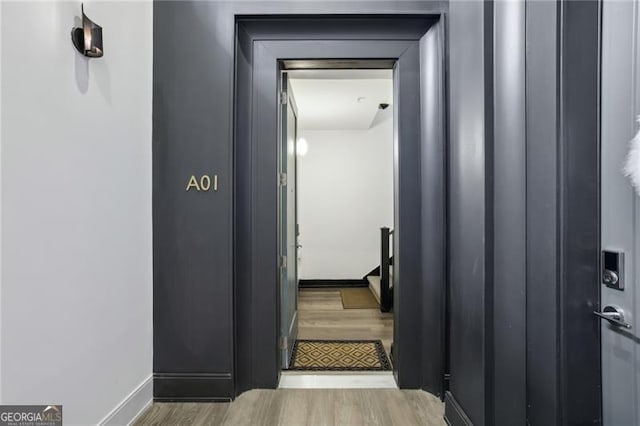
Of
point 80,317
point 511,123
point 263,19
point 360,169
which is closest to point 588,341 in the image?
point 511,123

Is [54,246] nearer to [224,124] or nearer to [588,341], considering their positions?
[224,124]

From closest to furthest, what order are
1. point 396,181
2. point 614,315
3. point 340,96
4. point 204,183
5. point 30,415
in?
point 614,315
point 30,415
point 204,183
point 396,181
point 340,96

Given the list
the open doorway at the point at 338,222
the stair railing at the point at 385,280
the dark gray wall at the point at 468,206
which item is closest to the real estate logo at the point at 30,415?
the open doorway at the point at 338,222

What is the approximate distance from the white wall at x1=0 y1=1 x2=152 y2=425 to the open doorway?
41.3 inches

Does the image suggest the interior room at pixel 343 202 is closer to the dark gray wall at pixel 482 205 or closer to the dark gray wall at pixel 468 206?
the dark gray wall at pixel 482 205

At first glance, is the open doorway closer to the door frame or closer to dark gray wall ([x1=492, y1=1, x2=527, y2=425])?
the door frame

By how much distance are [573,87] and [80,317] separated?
2288mm

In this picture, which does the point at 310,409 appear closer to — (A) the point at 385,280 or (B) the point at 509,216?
(B) the point at 509,216

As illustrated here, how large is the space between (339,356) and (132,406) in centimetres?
160

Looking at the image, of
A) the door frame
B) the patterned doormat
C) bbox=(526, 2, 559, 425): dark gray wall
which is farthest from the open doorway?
bbox=(526, 2, 559, 425): dark gray wall

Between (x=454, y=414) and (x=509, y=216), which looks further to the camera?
(x=454, y=414)

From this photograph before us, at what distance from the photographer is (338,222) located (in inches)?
239

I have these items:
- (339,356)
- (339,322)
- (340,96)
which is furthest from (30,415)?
(340,96)

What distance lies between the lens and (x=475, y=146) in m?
1.65
